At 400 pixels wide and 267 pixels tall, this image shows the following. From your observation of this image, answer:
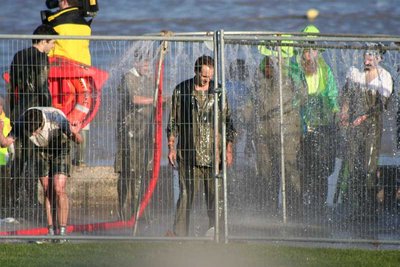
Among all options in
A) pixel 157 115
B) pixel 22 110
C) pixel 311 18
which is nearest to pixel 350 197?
pixel 157 115

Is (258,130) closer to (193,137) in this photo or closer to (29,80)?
(193,137)

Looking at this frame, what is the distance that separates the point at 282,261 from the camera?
15.7 metres

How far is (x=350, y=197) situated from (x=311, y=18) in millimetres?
5496

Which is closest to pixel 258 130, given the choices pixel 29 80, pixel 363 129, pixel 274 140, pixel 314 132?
pixel 274 140

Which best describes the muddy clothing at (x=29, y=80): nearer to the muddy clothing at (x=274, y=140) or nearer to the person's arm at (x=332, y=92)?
the muddy clothing at (x=274, y=140)

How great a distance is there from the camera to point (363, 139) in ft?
56.4

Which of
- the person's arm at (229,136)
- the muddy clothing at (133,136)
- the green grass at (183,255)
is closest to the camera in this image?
the green grass at (183,255)

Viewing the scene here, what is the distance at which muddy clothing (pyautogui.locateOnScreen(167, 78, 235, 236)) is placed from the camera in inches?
669

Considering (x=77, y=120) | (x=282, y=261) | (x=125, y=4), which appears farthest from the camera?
(x=125, y=4)

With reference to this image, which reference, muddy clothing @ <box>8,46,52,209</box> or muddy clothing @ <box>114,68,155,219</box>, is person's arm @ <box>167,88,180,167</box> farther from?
muddy clothing @ <box>8,46,52,209</box>

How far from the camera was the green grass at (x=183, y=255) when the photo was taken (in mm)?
15500

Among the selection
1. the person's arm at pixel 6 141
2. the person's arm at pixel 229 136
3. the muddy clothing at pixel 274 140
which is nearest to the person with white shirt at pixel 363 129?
the muddy clothing at pixel 274 140

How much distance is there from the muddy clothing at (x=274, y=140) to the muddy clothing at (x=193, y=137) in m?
0.29

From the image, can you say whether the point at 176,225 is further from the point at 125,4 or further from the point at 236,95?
the point at 125,4
